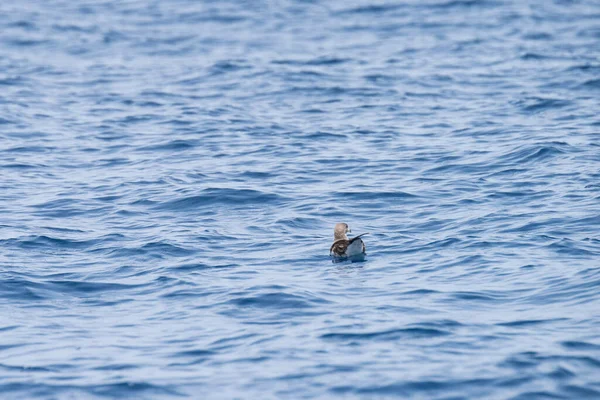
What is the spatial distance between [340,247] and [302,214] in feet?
9.82

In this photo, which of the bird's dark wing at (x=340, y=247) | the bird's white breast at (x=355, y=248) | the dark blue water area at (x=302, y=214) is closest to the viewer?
the dark blue water area at (x=302, y=214)

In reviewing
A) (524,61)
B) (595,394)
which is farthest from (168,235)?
(524,61)

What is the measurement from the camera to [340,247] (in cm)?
1439

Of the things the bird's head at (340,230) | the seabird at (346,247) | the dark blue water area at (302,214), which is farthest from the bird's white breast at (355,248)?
the bird's head at (340,230)

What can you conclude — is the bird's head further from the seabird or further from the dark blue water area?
the dark blue water area

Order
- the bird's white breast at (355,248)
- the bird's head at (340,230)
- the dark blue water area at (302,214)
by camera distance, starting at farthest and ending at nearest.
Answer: the bird's head at (340,230) → the bird's white breast at (355,248) → the dark blue water area at (302,214)

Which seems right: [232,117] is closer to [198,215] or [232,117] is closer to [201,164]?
[201,164]

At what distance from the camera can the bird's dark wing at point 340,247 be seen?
47.1 ft

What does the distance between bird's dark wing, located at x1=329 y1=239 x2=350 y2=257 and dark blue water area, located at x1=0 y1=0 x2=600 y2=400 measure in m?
0.34

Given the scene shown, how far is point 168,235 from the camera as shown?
1619 cm

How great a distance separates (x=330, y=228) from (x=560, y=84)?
1237 centimetres

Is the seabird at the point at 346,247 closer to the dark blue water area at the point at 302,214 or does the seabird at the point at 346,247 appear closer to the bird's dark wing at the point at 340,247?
the bird's dark wing at the point at 340,247

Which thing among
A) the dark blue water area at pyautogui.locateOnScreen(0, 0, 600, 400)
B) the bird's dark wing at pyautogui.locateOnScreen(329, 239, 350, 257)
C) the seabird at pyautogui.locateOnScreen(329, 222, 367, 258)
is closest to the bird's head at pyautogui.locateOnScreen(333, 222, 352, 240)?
the seabird at pyautogui.locateOnScreen(329, 222, 367, 258)

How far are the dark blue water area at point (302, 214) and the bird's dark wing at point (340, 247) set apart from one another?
13.5 inches
